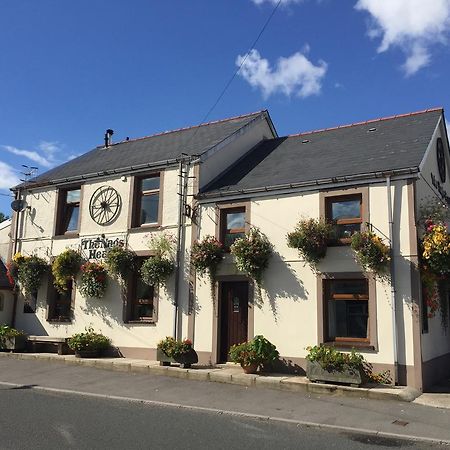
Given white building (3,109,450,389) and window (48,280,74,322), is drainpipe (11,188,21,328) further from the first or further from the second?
window (48,280,74,322)

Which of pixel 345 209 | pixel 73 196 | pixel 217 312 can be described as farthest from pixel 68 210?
pixel 345 209

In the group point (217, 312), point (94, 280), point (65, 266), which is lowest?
point (217, 312)

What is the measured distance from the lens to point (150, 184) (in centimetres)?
1642

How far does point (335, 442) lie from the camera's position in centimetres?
733

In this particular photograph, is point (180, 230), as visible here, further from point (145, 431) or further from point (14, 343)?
point (145, 431)

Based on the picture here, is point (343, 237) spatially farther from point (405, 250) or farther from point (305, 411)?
point (305, 411)

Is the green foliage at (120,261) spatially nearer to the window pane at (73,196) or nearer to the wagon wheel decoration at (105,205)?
the wagon wheel decoration at (105,205)

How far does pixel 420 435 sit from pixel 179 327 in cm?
797

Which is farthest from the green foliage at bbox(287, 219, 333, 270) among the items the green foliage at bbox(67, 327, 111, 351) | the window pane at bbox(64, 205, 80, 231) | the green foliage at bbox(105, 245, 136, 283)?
the window pane at bbox(64, 205, 80, 231)

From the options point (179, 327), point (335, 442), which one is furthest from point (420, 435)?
point (179, 327)

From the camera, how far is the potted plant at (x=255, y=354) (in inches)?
484

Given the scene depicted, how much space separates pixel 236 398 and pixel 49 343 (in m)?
8.44

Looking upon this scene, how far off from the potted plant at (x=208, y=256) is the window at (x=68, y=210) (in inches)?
221

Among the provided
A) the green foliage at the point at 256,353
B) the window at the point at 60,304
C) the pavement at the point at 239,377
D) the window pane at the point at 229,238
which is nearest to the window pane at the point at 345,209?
the window pane at the point at 229,238
